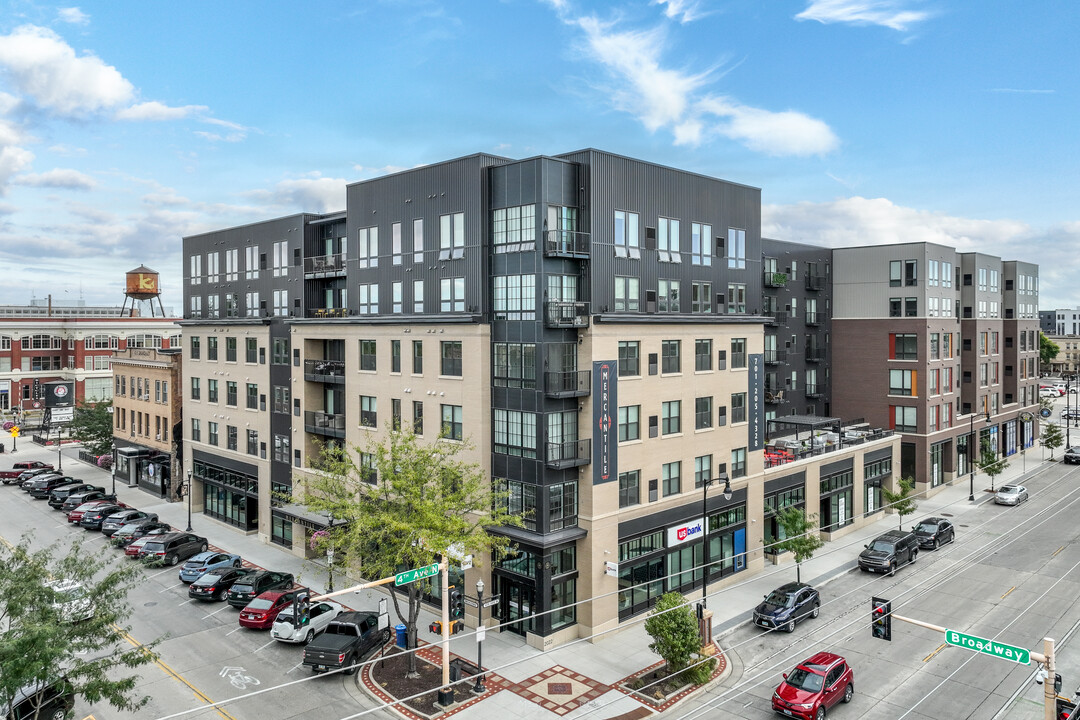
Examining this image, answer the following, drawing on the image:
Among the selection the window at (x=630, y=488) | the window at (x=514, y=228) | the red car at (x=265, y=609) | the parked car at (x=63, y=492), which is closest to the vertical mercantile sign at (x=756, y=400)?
the window at (x=630, y=488)

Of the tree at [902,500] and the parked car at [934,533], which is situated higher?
the tree at [902,500]

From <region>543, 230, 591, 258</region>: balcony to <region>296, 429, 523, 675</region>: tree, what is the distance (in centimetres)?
983

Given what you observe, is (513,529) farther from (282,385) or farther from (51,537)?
(51,537)

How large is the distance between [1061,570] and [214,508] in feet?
183

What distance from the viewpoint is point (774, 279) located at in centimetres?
5900

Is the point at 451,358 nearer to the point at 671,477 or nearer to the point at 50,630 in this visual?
the point at 671,477

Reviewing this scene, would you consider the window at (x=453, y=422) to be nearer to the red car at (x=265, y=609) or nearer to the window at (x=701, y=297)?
the red car at (x=265, y=609)

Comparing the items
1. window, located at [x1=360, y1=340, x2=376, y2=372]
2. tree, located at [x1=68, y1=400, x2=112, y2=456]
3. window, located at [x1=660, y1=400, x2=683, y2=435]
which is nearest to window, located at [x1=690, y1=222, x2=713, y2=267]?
window, located at [x1=660, y1=400, x2=683, y2=435]

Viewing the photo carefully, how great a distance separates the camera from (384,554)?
95.9ft

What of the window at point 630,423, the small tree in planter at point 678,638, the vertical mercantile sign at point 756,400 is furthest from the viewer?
the vertical mercantile sign at point 756,400

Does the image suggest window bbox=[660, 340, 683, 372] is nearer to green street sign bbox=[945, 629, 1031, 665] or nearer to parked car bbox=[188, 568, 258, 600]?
green street sign bbox=[945, 629, 1031, 665]

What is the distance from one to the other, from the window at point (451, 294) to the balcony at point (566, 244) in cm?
523

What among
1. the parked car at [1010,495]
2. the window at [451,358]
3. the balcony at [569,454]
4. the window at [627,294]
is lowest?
the parked car at [1010,495]

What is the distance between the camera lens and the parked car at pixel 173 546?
4316cm
